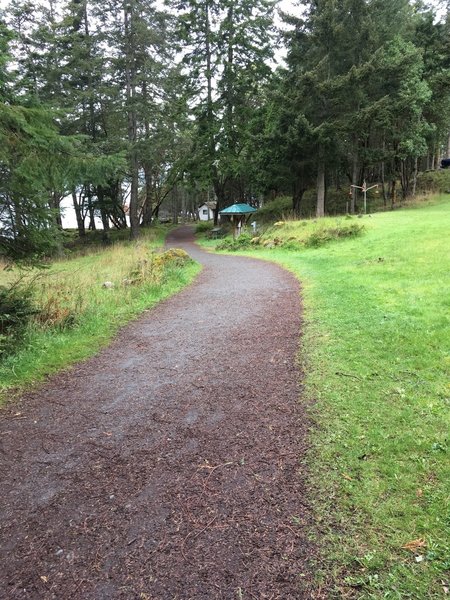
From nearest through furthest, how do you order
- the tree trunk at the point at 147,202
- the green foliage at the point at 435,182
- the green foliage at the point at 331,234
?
the green foliage at the point at 331,234 < the green foliage at the point at 435,182 < the tree trunk at the point at 147,202

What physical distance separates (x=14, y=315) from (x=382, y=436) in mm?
4740

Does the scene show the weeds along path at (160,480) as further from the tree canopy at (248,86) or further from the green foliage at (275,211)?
the green foliage at (275,211)

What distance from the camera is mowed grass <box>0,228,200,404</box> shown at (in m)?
4.86

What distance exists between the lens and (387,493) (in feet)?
8.20

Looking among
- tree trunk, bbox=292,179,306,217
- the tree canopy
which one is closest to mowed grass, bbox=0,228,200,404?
the tree canopy

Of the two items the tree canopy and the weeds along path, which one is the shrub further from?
the tree canopy

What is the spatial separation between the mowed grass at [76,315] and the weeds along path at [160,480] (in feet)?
1.49

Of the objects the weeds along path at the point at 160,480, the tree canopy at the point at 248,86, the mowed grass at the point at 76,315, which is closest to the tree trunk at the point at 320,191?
the tree canopy at the point at 248,86

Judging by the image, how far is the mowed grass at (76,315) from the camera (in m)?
4.86

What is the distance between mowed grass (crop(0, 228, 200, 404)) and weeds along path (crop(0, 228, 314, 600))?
455 millimetres

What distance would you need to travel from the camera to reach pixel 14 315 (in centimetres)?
531

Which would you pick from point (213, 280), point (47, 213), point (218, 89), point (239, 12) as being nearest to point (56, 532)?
point (47, 213)

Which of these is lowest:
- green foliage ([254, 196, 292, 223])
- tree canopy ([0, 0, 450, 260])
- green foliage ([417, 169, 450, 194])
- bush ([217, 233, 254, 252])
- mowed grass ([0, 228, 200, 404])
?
A: mowed grass ([0, 228, 200, 404])

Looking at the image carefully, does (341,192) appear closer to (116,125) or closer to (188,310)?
(116,125)
